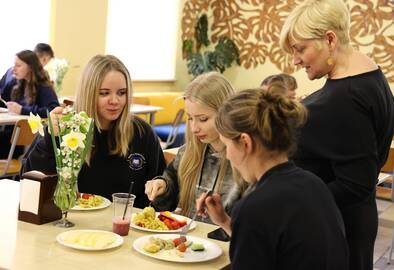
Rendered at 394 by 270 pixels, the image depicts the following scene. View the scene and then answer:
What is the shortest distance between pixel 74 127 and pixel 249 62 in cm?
683

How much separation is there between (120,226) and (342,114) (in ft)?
2.76

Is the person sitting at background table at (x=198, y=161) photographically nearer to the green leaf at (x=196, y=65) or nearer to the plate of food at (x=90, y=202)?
the plate of food at (x=90, y=202)

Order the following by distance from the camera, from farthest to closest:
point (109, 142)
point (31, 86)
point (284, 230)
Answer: point (31, 86)
point (109, 142)
point (284, 230)

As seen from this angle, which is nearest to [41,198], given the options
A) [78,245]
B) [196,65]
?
[78,245]

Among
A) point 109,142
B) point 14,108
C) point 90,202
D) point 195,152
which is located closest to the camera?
point 90,202

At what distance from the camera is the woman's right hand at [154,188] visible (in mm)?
2240

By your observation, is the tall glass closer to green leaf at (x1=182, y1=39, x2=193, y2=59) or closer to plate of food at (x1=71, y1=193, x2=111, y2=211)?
plate of food at (x1=71, y1=193, x2=111, y2=211)

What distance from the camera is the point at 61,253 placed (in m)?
1.69

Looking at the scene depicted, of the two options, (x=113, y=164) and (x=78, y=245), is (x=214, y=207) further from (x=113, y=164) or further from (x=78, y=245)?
(x=113, y=164)

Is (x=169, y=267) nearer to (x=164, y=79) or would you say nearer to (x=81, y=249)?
(x=81, y=249)

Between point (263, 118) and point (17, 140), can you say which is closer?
point (263, 118)

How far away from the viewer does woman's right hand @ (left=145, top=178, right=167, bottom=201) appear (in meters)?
2.24

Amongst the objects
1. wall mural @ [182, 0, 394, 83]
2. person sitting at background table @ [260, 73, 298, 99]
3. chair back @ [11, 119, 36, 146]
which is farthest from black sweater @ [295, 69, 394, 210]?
wall mural @ [182, 0, 394, 83]

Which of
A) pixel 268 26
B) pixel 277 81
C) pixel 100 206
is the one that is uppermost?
pixel 268 26
